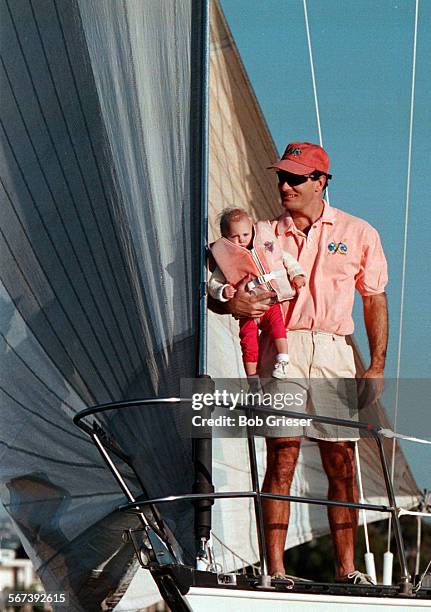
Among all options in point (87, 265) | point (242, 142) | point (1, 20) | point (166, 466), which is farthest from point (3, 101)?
point (166, 466)

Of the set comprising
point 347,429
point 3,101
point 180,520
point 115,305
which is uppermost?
point 3,101

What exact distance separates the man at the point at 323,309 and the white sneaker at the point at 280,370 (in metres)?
0.04

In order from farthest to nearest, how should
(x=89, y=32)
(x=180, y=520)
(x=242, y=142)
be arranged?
(x=242, y=142) < (x=89, y=32) < (x=180, y=520)

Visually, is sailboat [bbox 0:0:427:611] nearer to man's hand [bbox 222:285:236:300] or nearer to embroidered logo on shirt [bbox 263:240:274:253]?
man's hand [bbox 222:285:236:300]

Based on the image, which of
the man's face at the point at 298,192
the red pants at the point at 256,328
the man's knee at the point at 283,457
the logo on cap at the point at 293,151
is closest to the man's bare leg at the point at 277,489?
the man's knee at the point at 283,457

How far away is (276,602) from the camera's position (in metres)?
3.43

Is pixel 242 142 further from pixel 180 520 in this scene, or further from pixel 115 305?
pixel 180 520

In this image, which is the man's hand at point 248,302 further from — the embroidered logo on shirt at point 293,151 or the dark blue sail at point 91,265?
the embroidered logo on shirt at point 293,151

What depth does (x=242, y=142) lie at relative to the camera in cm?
511

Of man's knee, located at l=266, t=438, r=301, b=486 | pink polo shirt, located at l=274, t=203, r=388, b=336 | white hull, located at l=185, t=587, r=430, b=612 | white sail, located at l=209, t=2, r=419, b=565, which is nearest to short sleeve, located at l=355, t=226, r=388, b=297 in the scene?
pink polo shirt, located at l=274, t=203, r=388, b=336

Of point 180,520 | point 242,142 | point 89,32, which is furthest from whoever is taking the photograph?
point 242,142

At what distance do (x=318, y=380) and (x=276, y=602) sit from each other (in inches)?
29.6

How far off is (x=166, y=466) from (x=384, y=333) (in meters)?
0.81

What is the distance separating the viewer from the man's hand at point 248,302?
3879mm
